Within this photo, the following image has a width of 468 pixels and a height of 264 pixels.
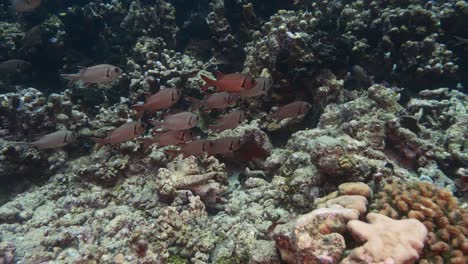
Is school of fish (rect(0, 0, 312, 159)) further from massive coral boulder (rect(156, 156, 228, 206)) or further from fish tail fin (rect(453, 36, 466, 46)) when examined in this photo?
fish tail fin (rect(453, 36, 466, 46))

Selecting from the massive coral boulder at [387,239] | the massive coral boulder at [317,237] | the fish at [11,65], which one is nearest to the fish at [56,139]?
the massive coral boulder at [317,237]

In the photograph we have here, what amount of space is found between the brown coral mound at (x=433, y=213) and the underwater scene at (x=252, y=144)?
0.01 m

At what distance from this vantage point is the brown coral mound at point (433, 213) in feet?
9.80

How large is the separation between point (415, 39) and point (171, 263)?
6.61 meters

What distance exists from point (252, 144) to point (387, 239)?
350cm

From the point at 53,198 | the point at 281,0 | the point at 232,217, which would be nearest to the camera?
the point at 232,217

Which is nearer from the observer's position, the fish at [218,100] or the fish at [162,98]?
the fish at [162,98]

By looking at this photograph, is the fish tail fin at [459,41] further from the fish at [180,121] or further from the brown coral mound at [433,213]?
the fish at [180,121]

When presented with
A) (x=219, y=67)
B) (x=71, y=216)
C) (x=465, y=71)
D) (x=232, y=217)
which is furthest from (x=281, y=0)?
(x=71, y=216)

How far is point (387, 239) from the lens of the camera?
9.02 ft

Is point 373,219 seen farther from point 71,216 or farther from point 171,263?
point 71,216

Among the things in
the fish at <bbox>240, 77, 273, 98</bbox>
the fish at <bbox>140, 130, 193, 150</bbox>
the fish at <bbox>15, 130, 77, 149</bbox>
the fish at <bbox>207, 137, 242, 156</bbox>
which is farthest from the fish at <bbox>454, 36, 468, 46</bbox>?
the fish at <bbox>15, 130, 77, 149</bbox>

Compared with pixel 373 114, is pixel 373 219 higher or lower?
higher

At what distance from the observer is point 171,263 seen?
4.36 meters
